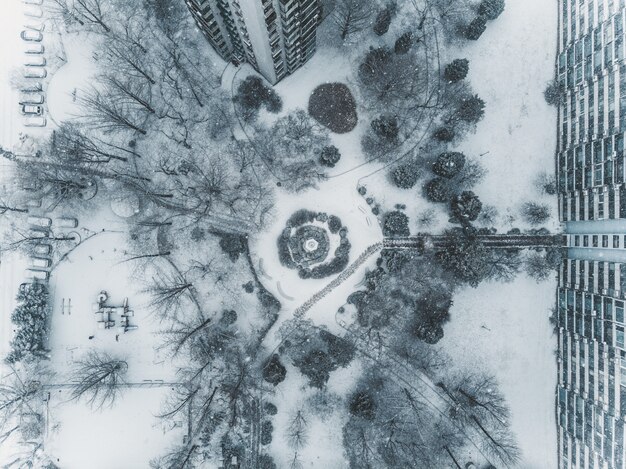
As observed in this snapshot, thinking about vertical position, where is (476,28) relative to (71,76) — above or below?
above

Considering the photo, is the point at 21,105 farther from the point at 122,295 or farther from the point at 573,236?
the point at 573,236

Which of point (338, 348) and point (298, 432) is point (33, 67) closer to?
point (338, 348)

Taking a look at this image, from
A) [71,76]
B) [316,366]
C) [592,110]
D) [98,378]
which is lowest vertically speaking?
[98,378]

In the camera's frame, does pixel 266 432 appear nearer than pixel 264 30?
No

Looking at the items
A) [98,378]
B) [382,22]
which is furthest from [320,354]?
[382,22]

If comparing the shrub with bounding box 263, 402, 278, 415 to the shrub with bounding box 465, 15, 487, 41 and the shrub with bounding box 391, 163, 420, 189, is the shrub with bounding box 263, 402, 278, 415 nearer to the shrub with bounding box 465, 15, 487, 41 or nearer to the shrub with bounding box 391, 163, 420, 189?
the shrub with bounding box 391, 163, 420, 189

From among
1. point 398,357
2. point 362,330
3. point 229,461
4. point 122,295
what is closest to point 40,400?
point 122,295

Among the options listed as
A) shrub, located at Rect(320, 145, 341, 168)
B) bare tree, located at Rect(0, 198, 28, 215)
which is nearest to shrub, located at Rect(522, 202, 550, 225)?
shrub, located at Rect(320, 145, 341, 168)
